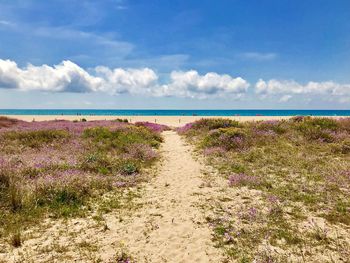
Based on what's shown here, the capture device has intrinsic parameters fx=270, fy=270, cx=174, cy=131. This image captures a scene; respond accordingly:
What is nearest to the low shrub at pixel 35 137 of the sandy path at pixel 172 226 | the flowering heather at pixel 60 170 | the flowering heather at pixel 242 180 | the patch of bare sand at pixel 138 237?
the flowering heather at pixel 60 170

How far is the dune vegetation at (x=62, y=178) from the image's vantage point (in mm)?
9523

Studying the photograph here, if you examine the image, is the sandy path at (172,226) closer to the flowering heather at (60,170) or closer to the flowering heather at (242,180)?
the flowering heather at (242,180)

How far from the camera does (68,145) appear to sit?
20750 mm

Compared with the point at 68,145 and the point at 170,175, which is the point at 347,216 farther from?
the point at 68,145

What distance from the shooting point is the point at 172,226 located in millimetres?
8633

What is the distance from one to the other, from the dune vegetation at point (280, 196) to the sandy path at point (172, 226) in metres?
0.50

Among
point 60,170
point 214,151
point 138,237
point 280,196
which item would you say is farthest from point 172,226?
point 214,151

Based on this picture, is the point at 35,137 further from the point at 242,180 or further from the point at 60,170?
the point at 242,180

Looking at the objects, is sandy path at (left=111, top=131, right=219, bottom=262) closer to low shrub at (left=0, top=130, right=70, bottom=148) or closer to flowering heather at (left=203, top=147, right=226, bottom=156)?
flowering heather at (left=203, top=147, right=226, bottom=156)

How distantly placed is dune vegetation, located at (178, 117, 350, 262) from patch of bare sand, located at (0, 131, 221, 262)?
65 centimetres

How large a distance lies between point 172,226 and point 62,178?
620cm

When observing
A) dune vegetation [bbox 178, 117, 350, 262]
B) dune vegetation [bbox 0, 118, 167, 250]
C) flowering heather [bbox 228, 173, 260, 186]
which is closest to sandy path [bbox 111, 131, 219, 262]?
dune vegetation [bbox 178, 117, 350, 262]

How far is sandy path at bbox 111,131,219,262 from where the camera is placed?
706cm

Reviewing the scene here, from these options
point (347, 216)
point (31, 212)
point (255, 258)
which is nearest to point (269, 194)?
point (347, 216)
